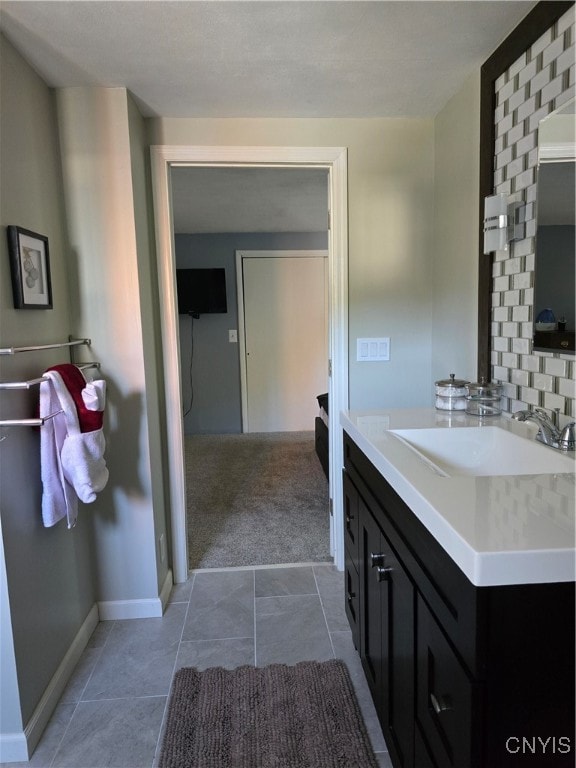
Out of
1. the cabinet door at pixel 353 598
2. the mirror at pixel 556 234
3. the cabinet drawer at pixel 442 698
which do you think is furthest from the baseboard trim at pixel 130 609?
the mirror at pixel 556 234

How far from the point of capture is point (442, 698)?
31.9 inches

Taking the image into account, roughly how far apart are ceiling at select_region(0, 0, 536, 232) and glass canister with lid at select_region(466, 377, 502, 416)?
3.78 ft

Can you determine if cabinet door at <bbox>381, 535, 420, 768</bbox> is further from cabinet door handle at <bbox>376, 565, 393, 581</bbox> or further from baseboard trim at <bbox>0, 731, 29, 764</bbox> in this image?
baseboard trim at <bbox>0, 731, 29, 764</bbox>

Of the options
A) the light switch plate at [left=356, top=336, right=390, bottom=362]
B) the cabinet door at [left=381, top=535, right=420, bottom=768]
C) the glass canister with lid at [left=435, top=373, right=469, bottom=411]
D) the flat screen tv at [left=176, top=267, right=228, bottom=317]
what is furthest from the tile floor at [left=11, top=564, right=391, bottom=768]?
the flat screen tv at [left=176, top=267, right=228, bottom=317]

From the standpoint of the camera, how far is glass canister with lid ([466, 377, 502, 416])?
59.0 inches

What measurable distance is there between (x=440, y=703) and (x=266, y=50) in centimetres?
188

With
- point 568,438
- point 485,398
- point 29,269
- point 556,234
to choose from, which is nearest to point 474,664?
point 568,438

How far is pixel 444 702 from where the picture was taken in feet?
2.63

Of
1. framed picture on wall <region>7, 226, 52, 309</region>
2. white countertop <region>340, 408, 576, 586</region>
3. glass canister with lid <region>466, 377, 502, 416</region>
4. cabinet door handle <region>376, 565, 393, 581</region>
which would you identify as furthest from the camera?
glass canister with lid <region>466, 377, 502, 416</region>

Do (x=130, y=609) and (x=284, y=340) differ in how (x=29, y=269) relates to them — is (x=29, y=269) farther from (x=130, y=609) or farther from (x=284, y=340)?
(x=284, y=340)

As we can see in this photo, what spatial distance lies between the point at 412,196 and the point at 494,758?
6.81ft

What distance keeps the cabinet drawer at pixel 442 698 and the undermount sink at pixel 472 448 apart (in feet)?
1.47

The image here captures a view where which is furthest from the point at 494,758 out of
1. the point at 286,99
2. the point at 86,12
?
the point at 286,99

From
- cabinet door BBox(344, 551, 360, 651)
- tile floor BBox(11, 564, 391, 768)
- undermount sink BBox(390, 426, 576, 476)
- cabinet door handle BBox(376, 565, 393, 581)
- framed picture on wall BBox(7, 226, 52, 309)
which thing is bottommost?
tile floor BBox(11, 564, 391, 768)
